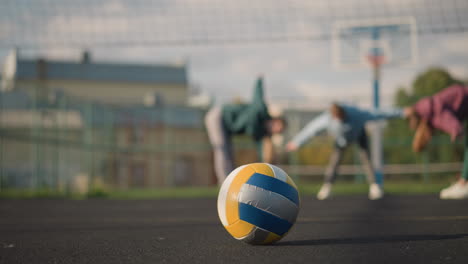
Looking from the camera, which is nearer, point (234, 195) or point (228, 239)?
point (234, 195)

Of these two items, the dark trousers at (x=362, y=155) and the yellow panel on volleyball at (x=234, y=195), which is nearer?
the yellow panel on volleyball at (x=234, y=195)

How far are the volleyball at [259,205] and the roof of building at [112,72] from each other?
44886 mm

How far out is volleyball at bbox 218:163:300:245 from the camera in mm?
4074

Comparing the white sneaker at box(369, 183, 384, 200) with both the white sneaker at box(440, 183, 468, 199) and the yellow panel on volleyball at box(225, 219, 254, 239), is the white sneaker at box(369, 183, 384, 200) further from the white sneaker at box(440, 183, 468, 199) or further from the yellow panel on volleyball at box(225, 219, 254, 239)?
the yellow panel on volleyball at box(225, 219, 254, 239)

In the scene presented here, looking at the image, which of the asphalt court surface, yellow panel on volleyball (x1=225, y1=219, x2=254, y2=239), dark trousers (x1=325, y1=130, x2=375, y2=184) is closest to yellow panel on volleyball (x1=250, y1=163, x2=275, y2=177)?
yellow panel on volleyball (x1=225, y1=219, x2=254, y2=239)

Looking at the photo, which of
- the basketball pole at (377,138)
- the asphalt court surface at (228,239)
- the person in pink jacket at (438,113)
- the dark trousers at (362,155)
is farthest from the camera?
the basketball pole at (377,138)

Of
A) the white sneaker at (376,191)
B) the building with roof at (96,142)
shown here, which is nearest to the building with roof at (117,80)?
the building with roof at (96,142)

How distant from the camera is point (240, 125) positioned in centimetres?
896

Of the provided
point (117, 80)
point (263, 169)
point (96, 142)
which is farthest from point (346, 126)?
point (117, 80)

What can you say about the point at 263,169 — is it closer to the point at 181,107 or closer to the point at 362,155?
the point at 362,155

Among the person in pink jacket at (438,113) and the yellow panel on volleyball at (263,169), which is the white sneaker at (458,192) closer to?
Answer: the person in pink jacket at (438,113)

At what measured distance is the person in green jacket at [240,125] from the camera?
8.80 meters

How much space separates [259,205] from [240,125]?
4926 millimetres

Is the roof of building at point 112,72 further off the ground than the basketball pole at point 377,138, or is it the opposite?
the basketball pole at point 377,138
